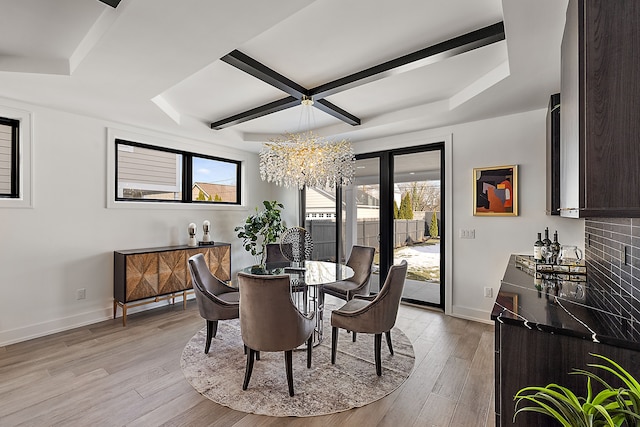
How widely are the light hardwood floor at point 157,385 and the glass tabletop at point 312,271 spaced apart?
0.98 metres

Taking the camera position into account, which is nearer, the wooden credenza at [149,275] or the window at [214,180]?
the wooden credenza at [149,275]

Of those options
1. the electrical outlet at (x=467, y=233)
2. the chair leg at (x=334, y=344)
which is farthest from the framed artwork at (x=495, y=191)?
the chair leg at (x=334, y=344)

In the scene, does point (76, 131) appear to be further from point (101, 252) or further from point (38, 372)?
point (38, 372)

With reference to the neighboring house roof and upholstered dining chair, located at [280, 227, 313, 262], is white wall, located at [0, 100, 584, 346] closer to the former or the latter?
the neighboring house roof

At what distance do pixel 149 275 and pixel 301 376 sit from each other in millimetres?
2376

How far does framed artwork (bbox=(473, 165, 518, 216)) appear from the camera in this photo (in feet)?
11.5

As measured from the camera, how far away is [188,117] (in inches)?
159

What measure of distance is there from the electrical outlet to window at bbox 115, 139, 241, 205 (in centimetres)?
366

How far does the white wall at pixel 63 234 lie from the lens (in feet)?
10.4

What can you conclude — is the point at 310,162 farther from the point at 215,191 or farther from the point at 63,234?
the point at 63,234

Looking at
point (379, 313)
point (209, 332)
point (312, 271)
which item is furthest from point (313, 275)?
point (209, 332)

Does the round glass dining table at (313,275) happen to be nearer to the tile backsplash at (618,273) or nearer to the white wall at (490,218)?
the white wall at (490,218)

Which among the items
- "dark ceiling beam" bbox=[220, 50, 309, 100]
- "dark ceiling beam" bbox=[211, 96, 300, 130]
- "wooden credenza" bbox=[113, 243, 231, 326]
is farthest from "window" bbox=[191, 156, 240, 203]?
"dark ceiling beam" bbox=[220, 50, 309, 100]

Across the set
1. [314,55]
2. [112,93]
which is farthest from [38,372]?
[314,55]
